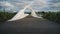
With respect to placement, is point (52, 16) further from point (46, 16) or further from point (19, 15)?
point (19, 15)

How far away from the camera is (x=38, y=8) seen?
2.34 meters

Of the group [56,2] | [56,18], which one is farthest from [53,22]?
[56,2]

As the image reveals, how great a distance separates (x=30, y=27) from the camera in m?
2.33

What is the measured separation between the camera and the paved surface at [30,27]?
2.32 meters

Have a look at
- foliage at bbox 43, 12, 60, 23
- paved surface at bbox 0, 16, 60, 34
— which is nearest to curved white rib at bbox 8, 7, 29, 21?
paved surface at bbox 0, 16, 60, 34

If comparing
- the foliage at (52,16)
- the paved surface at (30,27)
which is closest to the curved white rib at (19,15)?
the paved surface at (30,27)

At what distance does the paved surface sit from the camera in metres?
2.32

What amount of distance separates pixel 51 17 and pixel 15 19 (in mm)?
477

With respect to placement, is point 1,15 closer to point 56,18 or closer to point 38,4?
point 38,4

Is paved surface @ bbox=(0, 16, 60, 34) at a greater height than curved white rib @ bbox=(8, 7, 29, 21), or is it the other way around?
curved white rib @ bbox=(8, 7, 29, 21)

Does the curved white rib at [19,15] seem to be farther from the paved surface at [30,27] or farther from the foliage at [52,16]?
the foliage at [52,16]

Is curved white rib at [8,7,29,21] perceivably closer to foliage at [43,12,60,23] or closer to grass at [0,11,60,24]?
grass at [0,11,60,24]

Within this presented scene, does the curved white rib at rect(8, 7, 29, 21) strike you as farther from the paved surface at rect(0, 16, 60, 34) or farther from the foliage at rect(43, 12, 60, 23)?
the foliage at rect(43, 12, 60, 23)

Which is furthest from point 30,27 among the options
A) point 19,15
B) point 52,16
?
point 52,16
